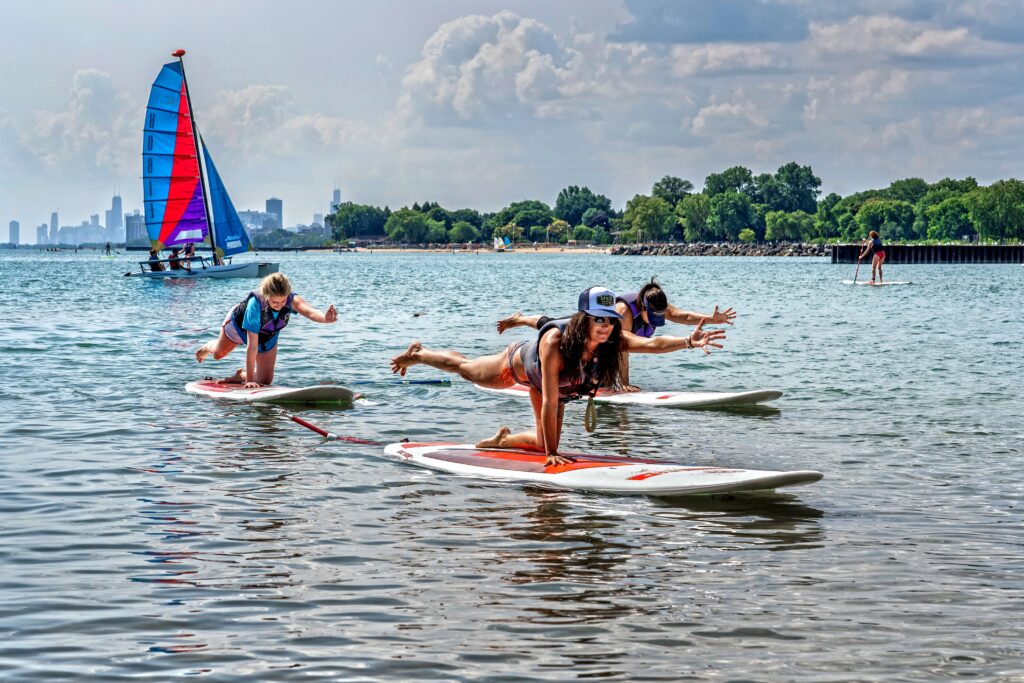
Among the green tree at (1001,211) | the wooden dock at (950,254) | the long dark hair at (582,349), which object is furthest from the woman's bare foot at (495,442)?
the green tree at (1001,211)

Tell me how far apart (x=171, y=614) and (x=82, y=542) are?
2.05m

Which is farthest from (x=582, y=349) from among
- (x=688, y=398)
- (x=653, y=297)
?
(x=688, y=398)

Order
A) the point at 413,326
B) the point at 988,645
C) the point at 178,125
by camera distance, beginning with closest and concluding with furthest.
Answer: the point at 988,645
the point at 413,326
the point at 178,125

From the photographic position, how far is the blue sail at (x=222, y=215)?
69.1m

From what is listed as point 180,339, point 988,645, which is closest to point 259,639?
point 988,645

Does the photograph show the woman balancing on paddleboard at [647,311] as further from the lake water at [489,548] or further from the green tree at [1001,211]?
the green tree at [1001,211]

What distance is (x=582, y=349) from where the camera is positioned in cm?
1028

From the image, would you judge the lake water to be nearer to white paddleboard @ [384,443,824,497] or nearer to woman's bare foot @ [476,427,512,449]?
white paddleboard @ [384,443,824,497]

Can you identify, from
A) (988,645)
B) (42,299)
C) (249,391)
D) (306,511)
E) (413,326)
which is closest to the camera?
(988,645)

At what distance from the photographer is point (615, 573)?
8117 millimetres

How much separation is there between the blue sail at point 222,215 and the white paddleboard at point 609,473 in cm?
5920

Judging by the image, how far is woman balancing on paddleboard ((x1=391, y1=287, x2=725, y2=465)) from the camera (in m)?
10.1

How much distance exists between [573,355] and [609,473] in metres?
1.22

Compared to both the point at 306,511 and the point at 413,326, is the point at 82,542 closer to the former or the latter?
the point at 306,511
